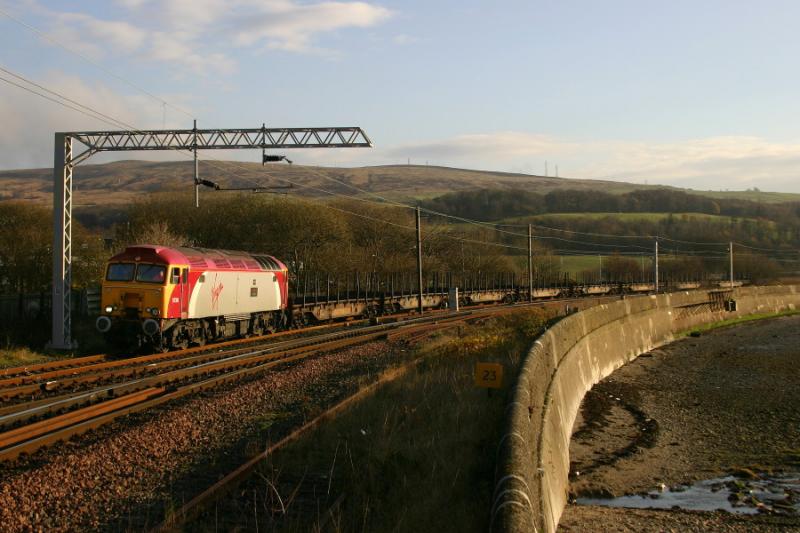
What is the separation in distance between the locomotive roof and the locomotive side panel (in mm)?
312

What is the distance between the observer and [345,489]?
8.31 metres

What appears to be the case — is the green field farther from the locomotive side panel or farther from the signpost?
the signpost

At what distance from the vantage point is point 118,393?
14.2 meters

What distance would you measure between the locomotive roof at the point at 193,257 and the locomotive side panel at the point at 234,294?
0.31 meters

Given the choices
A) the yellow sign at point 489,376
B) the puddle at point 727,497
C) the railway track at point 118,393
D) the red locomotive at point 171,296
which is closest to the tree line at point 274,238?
the red locomotive at point 171,296

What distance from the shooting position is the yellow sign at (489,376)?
11.5 m

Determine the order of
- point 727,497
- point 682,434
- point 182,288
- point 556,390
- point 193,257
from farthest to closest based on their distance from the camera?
point 193,257, point 182,288, point 682,434, point 556,390, point 727,497

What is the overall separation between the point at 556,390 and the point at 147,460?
7073mm

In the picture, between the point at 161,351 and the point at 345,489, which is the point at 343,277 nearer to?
the point at 161,351

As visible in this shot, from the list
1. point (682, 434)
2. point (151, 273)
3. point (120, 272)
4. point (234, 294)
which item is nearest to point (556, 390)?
point (682, 434)

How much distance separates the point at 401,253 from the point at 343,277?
33.5 ft

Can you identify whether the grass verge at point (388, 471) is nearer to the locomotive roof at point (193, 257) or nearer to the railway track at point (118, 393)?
the railway track at point (118, 393)

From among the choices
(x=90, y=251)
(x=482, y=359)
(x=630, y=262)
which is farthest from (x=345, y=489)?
(x=630, y=262)

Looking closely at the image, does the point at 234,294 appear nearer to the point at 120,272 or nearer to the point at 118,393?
the point at 120,272
